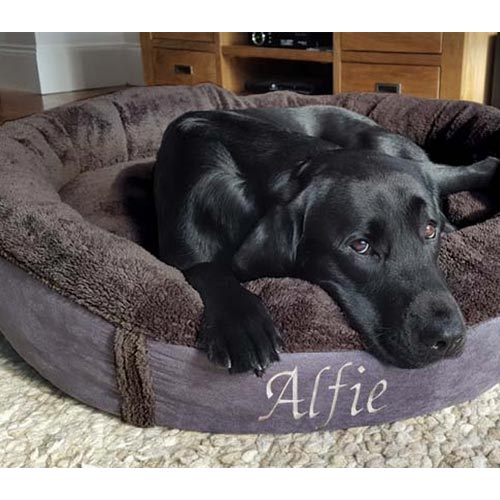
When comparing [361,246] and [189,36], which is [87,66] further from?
[361,246]

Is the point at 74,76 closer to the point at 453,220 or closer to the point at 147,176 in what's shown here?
the point at 147,176

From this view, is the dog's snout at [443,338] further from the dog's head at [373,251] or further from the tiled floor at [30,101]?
the tiled floor at [30,101]

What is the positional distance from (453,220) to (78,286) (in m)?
A: 0.94

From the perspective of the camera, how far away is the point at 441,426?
4.25 ft

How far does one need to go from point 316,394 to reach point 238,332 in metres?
0.19

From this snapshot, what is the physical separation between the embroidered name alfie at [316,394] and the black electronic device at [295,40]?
2306mm

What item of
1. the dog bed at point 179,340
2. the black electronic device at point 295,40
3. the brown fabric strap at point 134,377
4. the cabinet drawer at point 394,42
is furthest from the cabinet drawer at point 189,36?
the brown fabric strap at point 134,377

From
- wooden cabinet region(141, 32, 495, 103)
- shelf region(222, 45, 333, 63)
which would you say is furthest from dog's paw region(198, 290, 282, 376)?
shelf region(222, 45, 333, 63)

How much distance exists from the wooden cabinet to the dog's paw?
1.97 metres

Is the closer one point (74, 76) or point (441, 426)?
point (441, 426)

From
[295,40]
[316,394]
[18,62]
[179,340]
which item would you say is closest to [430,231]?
[316,394]
